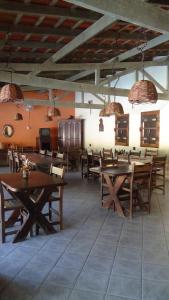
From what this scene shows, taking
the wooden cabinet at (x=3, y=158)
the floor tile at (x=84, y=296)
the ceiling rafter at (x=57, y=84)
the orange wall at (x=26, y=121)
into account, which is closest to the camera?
the floor tile at (x=84, y=296)

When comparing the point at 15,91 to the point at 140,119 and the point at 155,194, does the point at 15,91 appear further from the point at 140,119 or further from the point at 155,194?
the point at 140,119

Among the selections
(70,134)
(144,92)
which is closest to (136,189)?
(144,92)

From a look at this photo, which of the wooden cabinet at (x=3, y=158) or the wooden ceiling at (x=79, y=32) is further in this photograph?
the wooden cabinet at (x=3, y=158)

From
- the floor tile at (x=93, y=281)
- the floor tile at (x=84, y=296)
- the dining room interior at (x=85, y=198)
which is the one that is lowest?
the floor tile at (x=84, y=296)

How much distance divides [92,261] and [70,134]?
9.10 m

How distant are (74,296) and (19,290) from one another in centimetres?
52

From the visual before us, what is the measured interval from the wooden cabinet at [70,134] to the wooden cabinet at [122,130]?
7.73 feet

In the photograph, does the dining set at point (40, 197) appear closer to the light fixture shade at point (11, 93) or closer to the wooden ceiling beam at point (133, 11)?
the light fixture shade at point (11, 93)

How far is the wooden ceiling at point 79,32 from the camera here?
244 cm

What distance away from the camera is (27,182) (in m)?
3.70

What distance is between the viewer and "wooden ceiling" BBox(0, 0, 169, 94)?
2.44 metres

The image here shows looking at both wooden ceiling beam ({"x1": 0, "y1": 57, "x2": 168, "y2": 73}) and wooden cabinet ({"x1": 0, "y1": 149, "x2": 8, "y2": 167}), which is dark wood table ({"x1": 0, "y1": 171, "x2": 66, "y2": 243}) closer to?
wooden ceiling beam ({"x1": 0, "y1": 57, "x2": 168, "y2": 73})

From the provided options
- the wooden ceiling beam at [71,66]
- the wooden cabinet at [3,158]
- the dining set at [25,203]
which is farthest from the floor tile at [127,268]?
the wooden cabinet at [3,158]

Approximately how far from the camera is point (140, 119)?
866cm
